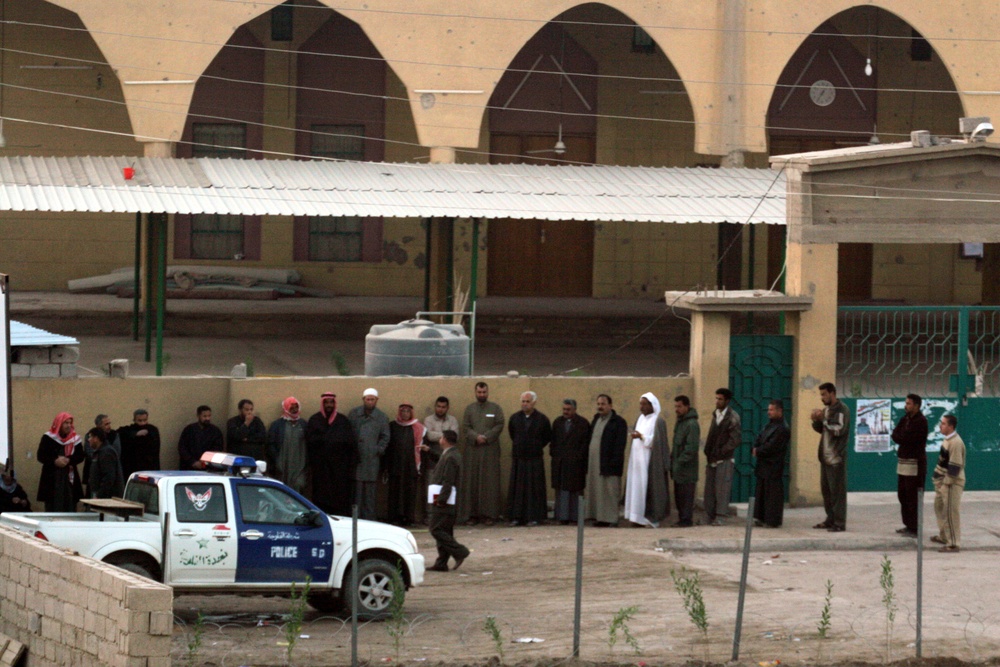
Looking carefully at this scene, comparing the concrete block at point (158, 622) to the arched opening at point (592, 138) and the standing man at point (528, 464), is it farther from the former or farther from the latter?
the arched opening at point (592, 138)

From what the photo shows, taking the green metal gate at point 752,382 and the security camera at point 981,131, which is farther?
the security camera at point 981,131

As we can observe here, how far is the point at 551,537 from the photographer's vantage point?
54.2 ft

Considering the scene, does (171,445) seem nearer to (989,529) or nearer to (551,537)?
(551,537)

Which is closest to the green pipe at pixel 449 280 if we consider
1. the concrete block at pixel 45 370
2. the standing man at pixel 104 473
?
the concrete block at pixel 45 370

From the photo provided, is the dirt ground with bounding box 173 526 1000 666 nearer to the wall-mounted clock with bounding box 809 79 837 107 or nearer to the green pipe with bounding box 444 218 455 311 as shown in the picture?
the green pipe with bounding box 444 218 455 311

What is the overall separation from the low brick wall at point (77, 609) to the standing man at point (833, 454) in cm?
825

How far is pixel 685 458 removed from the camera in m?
16.8

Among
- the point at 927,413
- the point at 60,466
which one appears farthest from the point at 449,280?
the point at 60,466

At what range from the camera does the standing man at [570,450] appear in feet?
55.6

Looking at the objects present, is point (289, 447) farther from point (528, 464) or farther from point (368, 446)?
point (528, 464)

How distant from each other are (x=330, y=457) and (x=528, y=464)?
213 cm

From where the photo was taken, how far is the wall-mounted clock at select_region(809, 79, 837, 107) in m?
30.0

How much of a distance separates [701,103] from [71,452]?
42.0 ft

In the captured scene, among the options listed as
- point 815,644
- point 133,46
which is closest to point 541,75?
point 133,46
